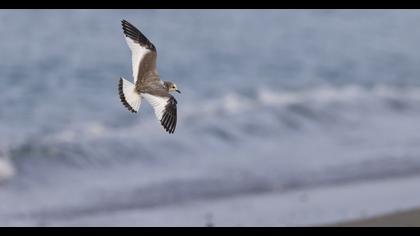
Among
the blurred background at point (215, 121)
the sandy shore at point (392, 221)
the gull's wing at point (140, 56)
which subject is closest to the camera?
the gull's wing at point (140, 56)

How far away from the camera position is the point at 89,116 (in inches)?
382

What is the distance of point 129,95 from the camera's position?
5.93 metres

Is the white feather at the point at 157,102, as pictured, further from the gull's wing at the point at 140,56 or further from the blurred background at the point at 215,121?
the blurred background at the point at 215,121

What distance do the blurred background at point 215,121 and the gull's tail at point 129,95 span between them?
5.58ft

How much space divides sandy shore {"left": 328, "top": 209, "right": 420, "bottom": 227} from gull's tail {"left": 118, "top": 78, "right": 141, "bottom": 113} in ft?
7.08

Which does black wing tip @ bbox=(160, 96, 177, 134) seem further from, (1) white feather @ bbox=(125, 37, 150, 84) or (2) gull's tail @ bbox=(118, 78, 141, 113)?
(1) white feather @ bbox=(125, 37, 150, 84)

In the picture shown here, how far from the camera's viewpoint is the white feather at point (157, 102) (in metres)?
5.90

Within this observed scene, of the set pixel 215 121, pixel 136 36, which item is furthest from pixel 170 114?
pixel 215 121

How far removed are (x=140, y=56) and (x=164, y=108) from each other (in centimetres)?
52

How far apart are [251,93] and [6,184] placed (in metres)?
3.60

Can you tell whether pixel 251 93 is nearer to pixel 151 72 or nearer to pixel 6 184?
pixel 6 184

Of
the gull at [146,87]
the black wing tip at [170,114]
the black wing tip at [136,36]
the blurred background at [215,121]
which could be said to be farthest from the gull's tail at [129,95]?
the blurred background at [215,121]

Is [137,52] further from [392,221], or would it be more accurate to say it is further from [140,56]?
[392,221]
